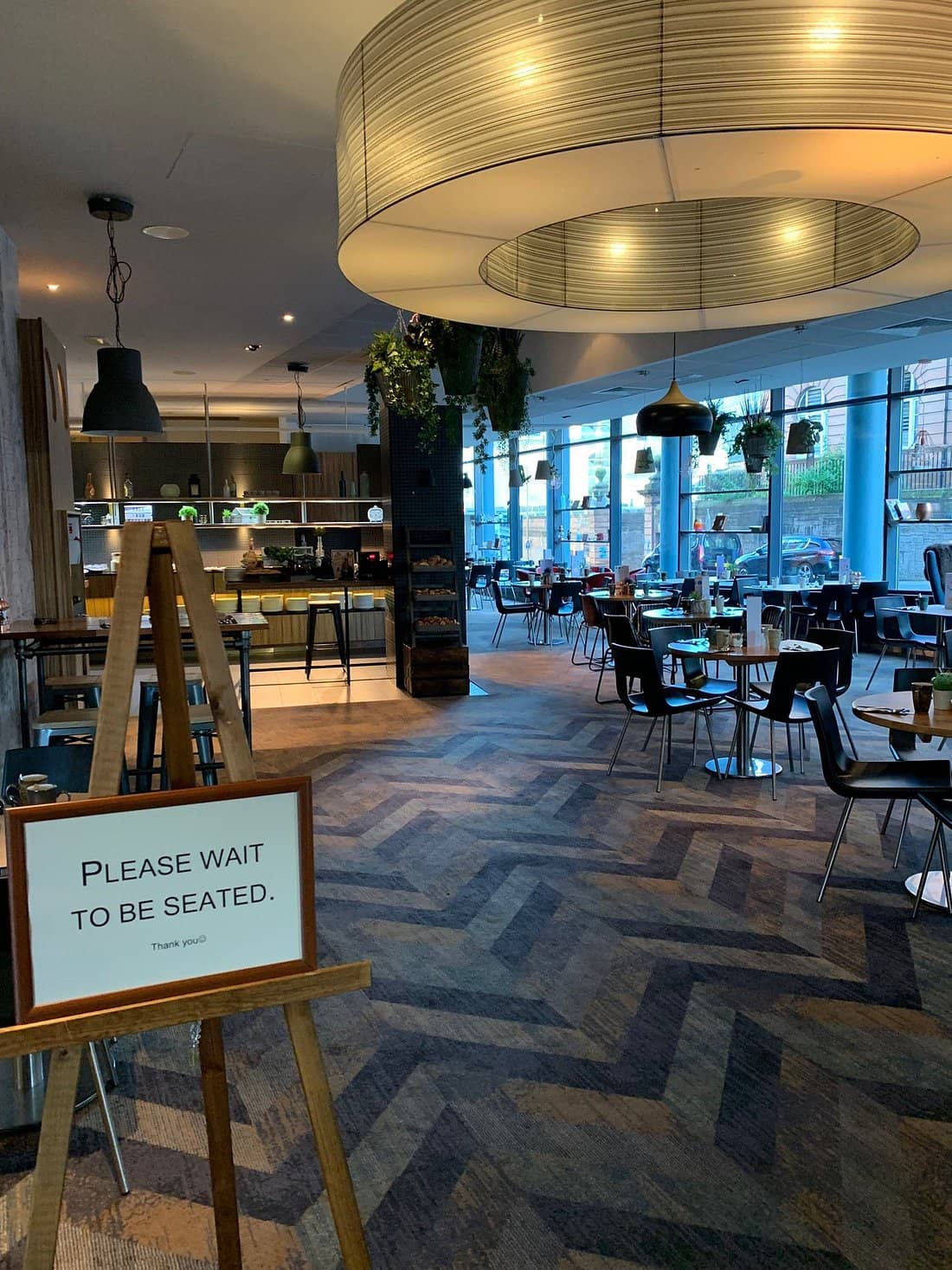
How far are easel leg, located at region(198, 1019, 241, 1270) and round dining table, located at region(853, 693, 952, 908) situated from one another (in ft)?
10.2

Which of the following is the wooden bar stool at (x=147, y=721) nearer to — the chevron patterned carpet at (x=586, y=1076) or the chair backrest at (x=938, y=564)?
the chevron patterned carpet at (x=586, y=1076)

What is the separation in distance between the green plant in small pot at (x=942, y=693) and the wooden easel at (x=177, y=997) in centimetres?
345

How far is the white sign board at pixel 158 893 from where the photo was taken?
1.43 metres

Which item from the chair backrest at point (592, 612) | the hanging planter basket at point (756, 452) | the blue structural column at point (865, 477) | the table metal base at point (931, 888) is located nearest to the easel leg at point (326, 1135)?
the table metal base at point (931, 888)

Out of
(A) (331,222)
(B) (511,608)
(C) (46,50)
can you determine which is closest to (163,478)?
(B) (511,608)

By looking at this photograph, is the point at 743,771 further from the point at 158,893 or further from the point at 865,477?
the point at 865,477

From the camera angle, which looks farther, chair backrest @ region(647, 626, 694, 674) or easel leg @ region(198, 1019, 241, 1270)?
chair backrest @ region(647, 626, 694, 674)

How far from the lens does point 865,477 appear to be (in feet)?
37.6

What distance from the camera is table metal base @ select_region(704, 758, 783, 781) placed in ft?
19.7

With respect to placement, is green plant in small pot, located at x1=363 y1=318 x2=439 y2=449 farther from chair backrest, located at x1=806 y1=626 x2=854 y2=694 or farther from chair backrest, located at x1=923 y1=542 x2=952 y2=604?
chair backrest, located at x1=923 y1=542 x2=952 y2=604

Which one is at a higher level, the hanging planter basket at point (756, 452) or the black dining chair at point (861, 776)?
the hanging planter basket at point (756, 452)

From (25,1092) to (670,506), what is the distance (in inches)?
526

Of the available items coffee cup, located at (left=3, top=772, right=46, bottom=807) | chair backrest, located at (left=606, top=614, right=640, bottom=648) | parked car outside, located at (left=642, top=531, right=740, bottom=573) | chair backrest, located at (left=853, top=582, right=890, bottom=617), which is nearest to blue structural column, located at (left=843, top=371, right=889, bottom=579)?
chair backrest, located at (left=853, top=582, right=890, bottom=617)

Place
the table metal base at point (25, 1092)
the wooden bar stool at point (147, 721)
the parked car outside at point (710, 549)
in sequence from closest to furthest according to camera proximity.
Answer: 1. the table metal base at point (25, 1092)
2. the wooden bar stool at point (147, 721)
3. the parked car outside at point (710, 549)
